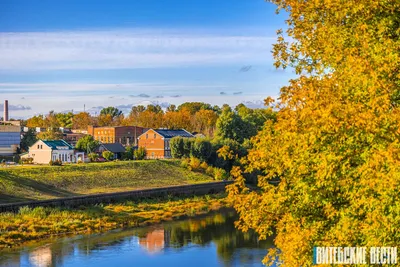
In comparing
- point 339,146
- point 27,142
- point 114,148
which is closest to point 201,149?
point 114,148

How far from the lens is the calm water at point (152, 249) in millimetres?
30219

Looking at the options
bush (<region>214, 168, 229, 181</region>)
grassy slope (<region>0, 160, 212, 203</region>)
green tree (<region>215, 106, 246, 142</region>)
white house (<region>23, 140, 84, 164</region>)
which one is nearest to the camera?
grassy slope (<region>0, 160, 212, 203</region>)

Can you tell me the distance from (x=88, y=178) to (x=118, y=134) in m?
64.3

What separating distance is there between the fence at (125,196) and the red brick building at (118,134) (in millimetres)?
57604

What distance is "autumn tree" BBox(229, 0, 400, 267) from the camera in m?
9.88

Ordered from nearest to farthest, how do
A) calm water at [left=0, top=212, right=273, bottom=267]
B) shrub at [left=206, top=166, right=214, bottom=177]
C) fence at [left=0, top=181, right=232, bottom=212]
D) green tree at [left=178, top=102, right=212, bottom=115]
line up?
1. calm water at [left=0, top=212, right=273, bottom=267]
2. fence at [left=0, top=181, right=232, bottom=212]
3. shrub at [left=206, top=166, right=214, bottom=177]
4. green tree at [left=178, top=102, right=212, bottom=115]

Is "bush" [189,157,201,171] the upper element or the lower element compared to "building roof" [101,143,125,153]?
lower

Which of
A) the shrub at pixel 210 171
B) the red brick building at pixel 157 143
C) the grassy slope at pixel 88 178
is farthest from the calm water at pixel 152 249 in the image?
the red brick building at pixel 157 143

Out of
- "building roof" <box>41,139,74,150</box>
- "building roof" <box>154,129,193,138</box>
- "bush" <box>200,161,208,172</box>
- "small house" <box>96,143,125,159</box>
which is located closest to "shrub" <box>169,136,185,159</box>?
"bush" <box>200,161,208,172</box>

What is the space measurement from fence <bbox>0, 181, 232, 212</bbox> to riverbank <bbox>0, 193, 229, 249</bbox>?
77cm

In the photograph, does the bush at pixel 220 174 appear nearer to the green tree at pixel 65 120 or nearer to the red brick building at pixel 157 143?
the red brick building at pixel 157 143

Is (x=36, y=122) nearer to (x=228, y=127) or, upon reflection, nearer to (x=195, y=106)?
(x=195, y=106)

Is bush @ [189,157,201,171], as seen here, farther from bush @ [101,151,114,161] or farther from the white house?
the white house

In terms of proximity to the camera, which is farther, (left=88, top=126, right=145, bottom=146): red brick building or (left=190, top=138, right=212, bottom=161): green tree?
(left=88, top=126, right=145, bottom=146): red brick building
